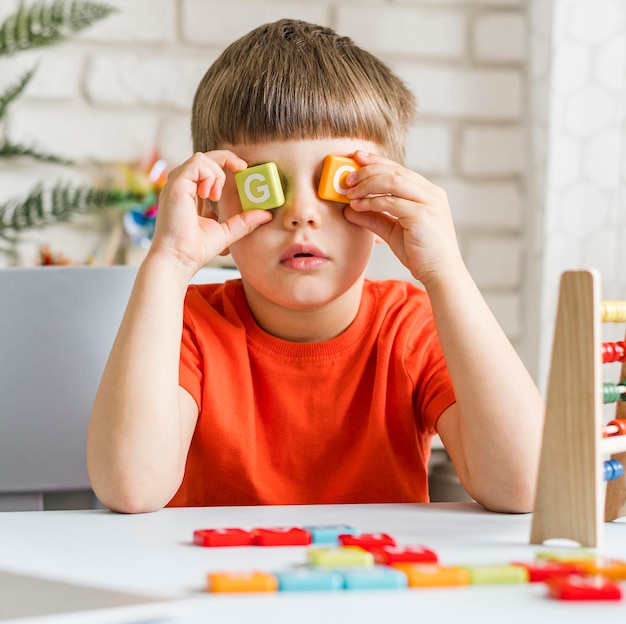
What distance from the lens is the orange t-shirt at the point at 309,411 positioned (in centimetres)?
107

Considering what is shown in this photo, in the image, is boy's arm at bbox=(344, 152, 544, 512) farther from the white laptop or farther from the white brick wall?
the white brick wall

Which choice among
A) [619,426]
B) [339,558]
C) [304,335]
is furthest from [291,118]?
[339,558]

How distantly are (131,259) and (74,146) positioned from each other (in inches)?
10.4

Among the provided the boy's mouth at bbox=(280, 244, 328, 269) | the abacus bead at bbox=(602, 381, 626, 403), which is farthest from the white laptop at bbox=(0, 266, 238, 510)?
the abacus bead at bbox=(602, 381, 626, 403)

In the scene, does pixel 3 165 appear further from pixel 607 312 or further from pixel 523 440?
pixel 607 312

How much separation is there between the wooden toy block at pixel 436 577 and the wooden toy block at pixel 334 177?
51 cm

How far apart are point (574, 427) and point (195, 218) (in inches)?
19.7

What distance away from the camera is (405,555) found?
587 millimetres

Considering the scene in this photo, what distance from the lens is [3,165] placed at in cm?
188

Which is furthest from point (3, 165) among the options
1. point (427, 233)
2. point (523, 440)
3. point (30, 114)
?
point (523, 440)

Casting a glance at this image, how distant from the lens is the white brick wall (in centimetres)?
190

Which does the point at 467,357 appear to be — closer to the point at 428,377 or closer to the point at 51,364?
the point at 428,377

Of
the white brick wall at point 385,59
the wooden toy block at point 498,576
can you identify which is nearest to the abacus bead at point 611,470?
the wooden toy block at point 498,576

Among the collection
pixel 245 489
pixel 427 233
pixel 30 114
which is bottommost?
pixel 245 489
